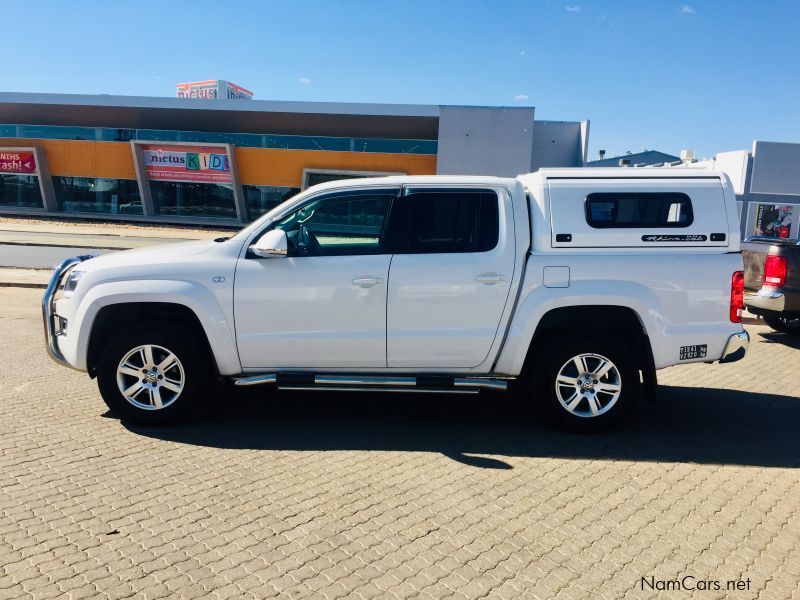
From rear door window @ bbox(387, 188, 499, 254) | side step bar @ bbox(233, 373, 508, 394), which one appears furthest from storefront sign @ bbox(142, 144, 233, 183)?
side step bar @ bbox(233, 373, 508, 394)

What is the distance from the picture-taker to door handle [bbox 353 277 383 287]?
16.1ft

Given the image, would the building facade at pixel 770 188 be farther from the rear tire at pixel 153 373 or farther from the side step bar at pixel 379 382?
the rear tire at pixel 153 373

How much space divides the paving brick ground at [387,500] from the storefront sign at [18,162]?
118 feet

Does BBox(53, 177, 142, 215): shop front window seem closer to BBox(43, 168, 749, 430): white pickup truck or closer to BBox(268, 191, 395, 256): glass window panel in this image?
BBox(43, 168, 749, 430): white pickup truck


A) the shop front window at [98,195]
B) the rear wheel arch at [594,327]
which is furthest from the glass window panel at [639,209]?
the shop front window at [98,195]

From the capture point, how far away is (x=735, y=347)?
5.09 m

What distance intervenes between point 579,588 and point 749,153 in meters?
26.1

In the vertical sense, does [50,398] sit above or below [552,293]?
below

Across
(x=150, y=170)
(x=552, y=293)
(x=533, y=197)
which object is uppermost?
(x=150, y=170)

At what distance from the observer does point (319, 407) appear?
18.9 feet

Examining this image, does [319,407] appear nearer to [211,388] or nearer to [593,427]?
[211,388]

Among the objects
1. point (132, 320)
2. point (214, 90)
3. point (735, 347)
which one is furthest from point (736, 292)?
point (214, 90)

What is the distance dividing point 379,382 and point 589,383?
5.46 feet

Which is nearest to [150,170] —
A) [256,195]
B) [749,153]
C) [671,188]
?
[256,195]
